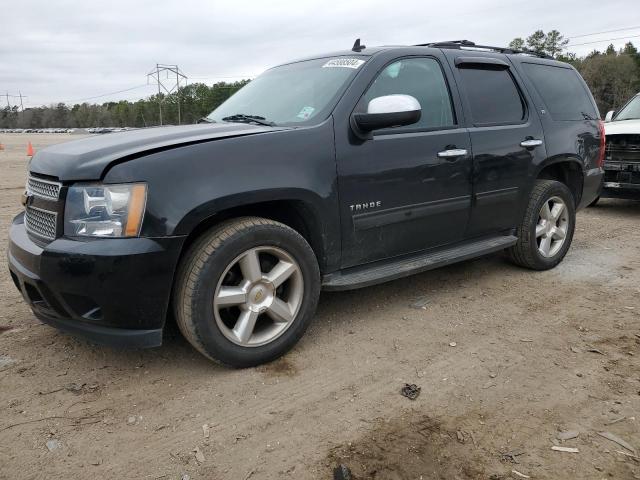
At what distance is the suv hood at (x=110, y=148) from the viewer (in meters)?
2.53

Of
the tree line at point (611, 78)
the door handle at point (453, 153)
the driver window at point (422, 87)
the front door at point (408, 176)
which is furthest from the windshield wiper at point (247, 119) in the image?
the tree line at point (611, 78)

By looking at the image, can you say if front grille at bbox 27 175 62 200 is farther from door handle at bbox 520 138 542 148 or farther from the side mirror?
door handle at bbox 520 138 542 148

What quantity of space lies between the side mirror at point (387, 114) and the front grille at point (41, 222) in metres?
1.77

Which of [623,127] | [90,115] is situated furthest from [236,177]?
[90,115]

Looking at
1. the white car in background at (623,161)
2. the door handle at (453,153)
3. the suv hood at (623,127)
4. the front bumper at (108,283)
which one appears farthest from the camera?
the suv hood at (623,127)

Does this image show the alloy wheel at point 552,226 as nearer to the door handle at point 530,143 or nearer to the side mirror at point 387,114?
the door handle at point 530,143

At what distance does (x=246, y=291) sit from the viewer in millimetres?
2820

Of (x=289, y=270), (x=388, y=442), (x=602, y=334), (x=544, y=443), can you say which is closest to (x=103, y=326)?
(x=289, y=270)

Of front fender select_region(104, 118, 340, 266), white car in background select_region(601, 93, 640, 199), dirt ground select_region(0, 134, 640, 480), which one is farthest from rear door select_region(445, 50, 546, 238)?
white car in background select_region(601, 93, 640, 199)

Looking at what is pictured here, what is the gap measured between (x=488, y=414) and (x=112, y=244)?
2.00 m

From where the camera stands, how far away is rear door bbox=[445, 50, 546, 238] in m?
3.88

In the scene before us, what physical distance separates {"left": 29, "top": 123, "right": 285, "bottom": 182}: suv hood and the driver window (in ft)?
2.94

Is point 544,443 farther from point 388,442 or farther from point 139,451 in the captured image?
point 139,451

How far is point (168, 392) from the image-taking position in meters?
2.69
